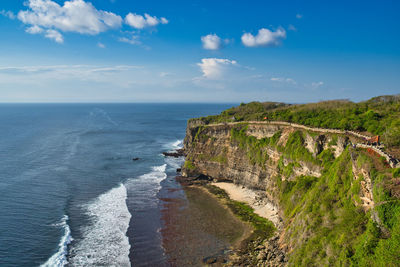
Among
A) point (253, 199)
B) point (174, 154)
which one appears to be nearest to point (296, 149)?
point (253, 199)

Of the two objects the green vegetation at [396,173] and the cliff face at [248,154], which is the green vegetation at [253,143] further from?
the green vegetation at [396,173]

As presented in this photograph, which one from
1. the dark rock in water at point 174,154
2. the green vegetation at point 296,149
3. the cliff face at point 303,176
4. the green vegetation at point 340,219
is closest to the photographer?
the green vegetation at point 340,219

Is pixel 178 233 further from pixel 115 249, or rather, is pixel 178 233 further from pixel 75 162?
pixel 75 162

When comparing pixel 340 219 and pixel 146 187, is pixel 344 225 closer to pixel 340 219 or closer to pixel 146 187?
pixel 340 219

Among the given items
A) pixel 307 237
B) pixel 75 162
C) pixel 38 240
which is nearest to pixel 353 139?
pixel 307 237

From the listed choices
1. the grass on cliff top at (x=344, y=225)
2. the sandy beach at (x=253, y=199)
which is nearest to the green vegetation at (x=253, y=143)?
the sandy beach at (x=253, y=199)

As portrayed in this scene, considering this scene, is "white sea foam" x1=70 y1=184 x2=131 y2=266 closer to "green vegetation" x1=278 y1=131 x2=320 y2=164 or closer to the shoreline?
the shoreline

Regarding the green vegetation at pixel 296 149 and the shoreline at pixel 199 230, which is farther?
the green vegetation at pixel 296 149
